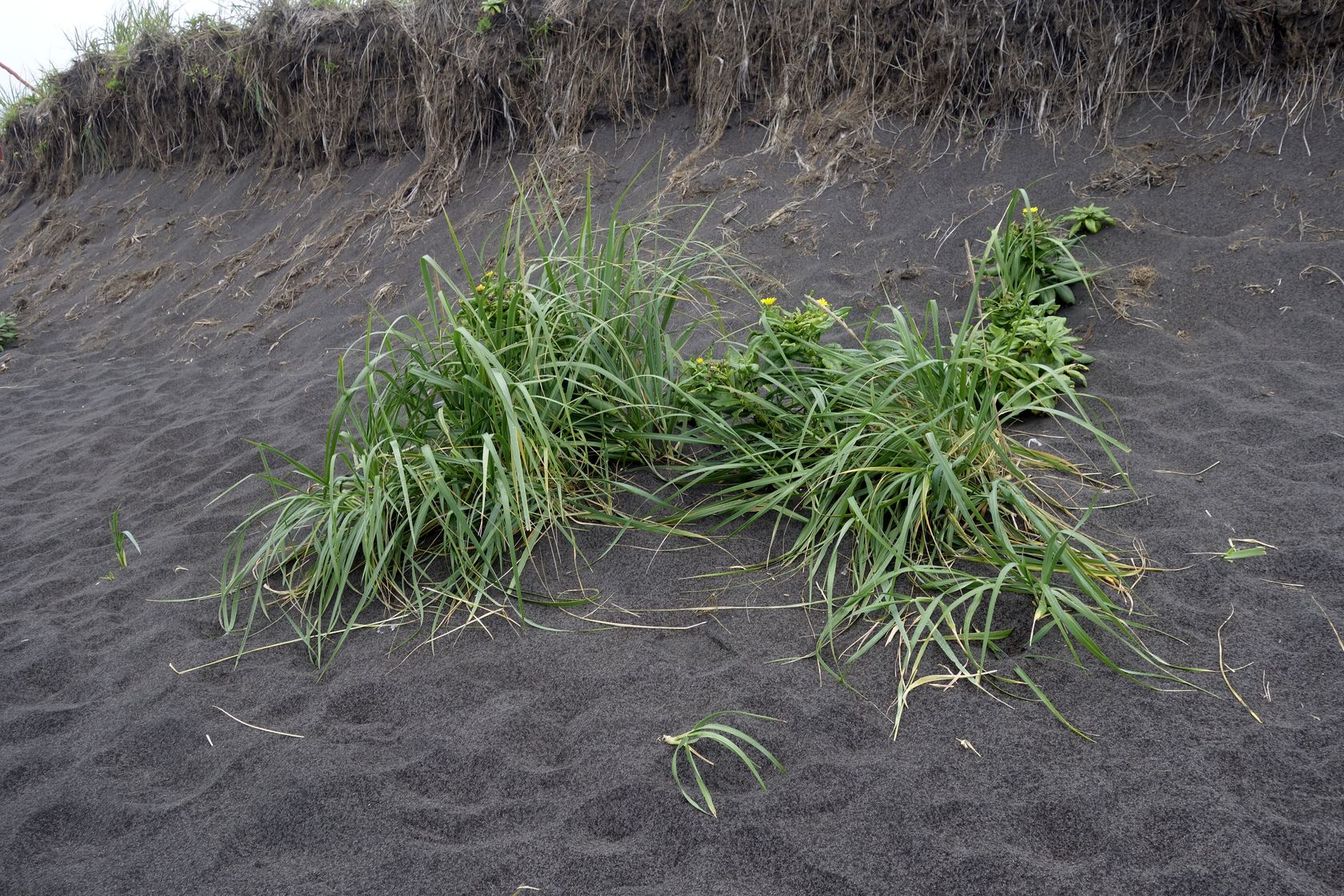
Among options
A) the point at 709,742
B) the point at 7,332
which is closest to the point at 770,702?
the point at 709,742

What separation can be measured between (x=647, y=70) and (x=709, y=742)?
494cm

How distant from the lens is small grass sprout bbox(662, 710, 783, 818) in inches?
65.9

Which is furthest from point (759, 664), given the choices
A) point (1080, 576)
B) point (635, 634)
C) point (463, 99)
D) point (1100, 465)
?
point (463, 99)

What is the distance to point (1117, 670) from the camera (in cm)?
181

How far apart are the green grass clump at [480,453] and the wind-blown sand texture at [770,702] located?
7.0 inches

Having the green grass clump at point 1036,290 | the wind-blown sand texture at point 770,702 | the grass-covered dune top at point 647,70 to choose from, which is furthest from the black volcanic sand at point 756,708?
the grass-covered dune top at point 647,70

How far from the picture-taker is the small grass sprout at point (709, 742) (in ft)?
5.49

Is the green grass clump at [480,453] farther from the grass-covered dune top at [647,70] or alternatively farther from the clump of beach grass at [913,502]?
the grass-covered dune top at [647,70]

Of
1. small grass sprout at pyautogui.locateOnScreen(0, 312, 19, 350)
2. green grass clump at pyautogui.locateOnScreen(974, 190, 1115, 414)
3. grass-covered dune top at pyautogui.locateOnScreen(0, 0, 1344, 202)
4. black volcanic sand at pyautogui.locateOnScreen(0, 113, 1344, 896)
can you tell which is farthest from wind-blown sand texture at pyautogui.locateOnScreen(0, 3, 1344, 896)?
small grass sprout at pyautogui.locateOnScreen(0, 312, 19, 350)

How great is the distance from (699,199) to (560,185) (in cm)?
106

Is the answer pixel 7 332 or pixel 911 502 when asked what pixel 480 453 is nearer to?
pixel 911 502

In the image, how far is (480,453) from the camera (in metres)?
2.59

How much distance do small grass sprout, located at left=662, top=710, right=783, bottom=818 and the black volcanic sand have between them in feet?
0.10

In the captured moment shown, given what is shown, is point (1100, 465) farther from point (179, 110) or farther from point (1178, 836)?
point (179, 110)
